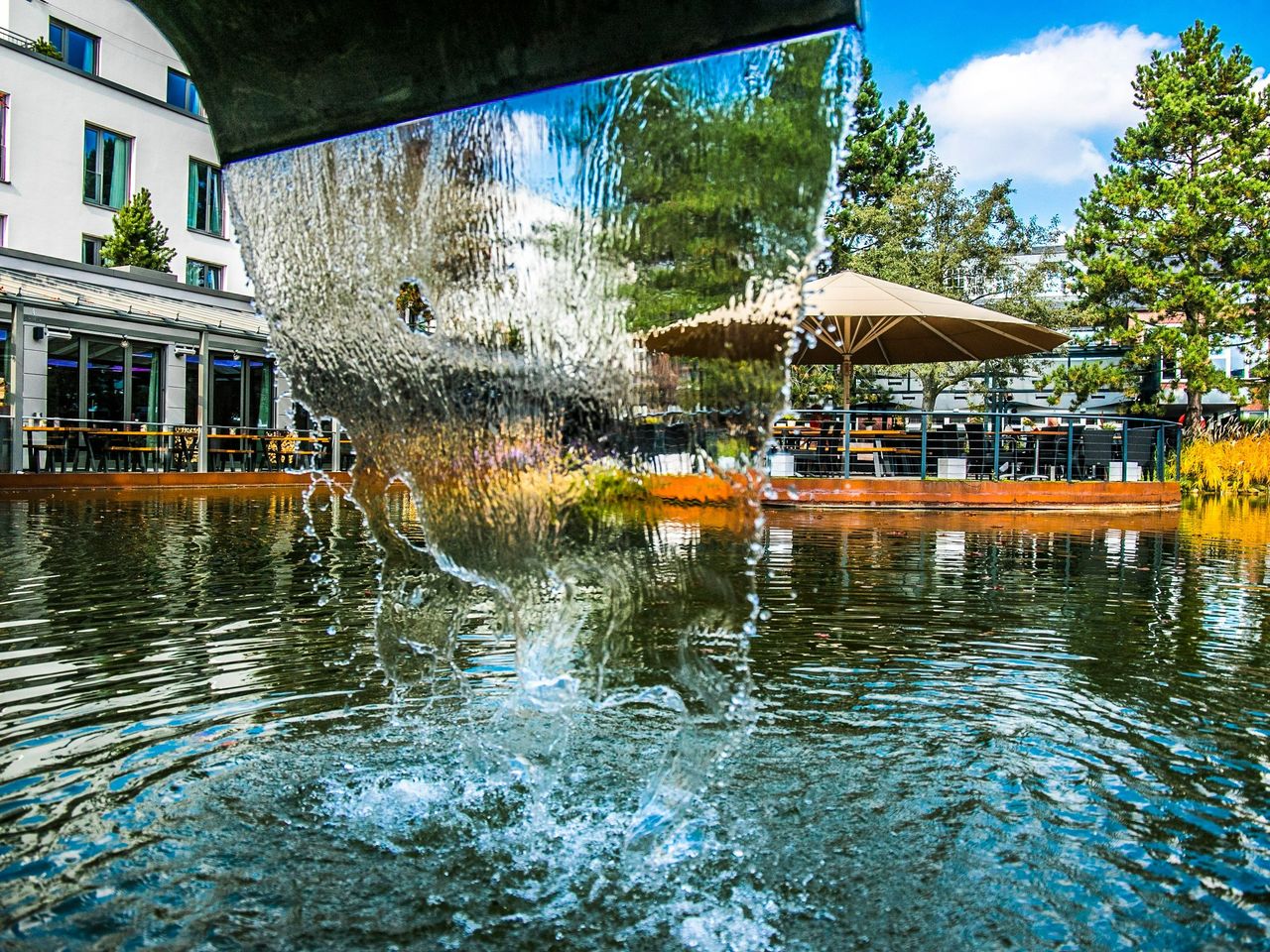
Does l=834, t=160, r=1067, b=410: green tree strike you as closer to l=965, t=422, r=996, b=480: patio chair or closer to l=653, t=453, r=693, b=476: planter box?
l=965, t=422, r=996, b=480: patio chair

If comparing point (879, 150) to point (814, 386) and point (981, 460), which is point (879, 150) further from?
point (981, 460)

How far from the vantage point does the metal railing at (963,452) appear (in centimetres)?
1595

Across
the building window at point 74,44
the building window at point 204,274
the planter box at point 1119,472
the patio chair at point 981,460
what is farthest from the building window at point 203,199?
the planter box at point 1119,472

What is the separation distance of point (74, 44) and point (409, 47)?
99.3 feet

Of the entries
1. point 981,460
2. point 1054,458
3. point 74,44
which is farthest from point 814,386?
point 74,44

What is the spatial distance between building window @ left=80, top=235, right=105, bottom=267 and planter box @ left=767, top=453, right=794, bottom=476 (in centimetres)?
1798

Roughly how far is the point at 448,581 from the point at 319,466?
17.1 meters

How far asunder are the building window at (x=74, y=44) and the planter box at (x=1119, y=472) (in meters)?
25.2

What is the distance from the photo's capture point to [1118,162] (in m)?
31.0

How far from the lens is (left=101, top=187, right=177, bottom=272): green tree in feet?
77.0

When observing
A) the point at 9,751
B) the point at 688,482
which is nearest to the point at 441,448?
the point at 688,482

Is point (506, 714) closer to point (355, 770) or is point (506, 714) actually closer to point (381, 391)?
point (355, 770)

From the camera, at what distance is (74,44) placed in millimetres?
27703

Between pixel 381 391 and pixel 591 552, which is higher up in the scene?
pixel 381 391
